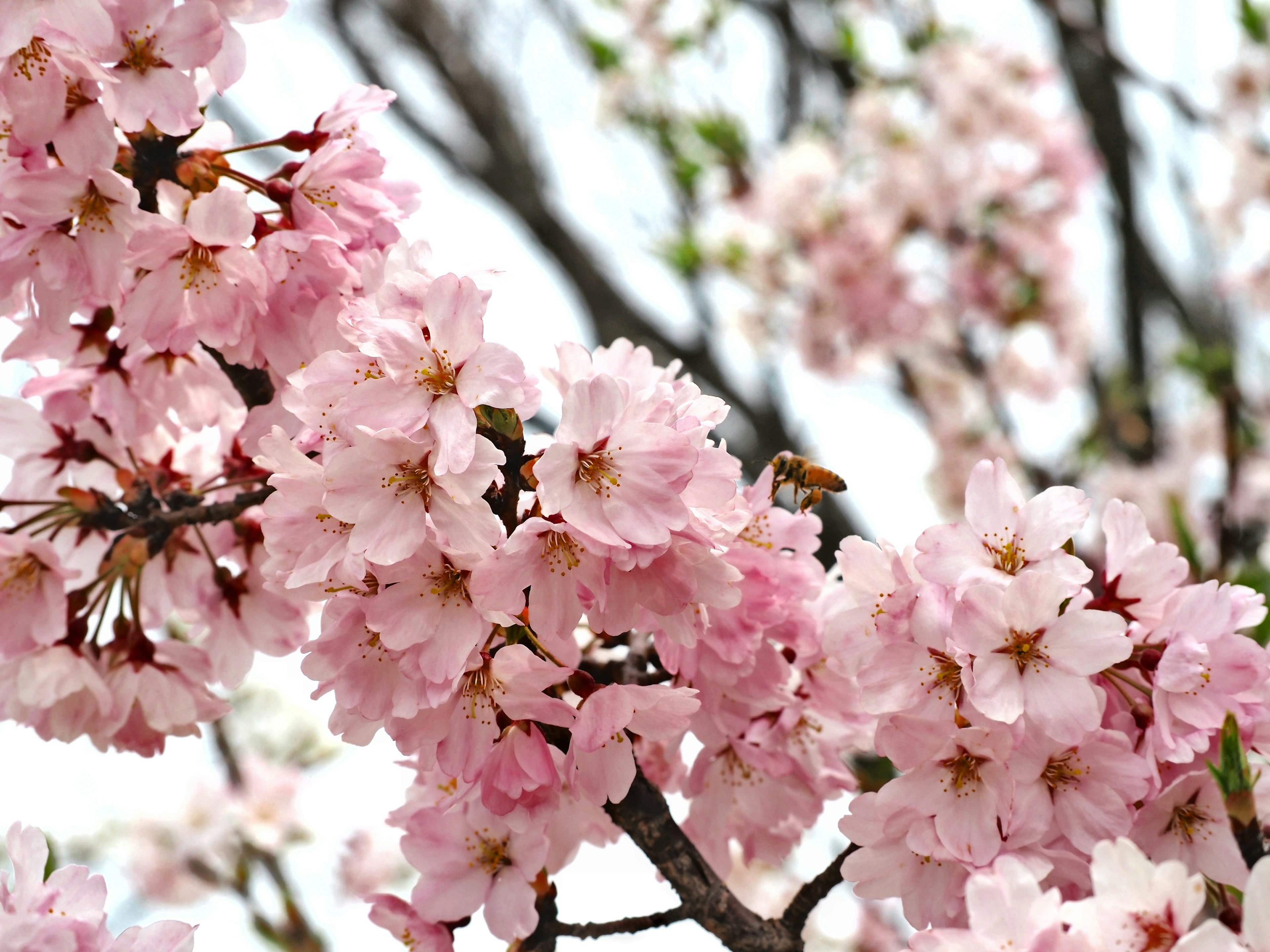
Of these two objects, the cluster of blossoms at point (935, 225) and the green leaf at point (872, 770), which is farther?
the cluster of blossoms at point (935, 225)

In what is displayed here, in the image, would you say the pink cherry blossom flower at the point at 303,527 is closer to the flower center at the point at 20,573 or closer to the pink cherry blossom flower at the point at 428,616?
the pink cherry blossom flower at the point at 428,616

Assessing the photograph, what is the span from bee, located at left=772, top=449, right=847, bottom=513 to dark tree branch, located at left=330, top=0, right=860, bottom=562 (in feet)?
8.28

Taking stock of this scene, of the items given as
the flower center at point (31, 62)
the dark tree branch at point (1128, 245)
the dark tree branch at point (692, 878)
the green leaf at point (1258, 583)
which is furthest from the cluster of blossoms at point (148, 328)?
the dark tree branch at point (1128, 245)

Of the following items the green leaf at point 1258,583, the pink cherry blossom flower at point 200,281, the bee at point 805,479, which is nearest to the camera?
the pink cherry blossom flower at point 200,281

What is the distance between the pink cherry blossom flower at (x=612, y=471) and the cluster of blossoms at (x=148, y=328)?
342 mm

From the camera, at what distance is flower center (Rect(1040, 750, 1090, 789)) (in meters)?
0.99

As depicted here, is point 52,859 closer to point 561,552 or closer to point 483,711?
point 483,711

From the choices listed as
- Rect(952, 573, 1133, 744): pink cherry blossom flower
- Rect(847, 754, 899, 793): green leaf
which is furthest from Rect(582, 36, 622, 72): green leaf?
Rect(952, 573, 1133, 744): pink cherry blossom flower

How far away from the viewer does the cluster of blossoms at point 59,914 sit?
36.8 inches

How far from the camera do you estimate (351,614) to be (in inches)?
41.3

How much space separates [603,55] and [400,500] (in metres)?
4.47


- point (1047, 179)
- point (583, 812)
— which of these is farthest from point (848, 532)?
point (583, 812)

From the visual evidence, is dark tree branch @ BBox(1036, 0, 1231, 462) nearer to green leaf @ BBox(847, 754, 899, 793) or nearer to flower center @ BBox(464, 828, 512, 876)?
green leaf @ BBox(847, 754, 899, 793)

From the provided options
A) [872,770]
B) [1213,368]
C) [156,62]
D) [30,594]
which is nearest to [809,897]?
[30,594]
